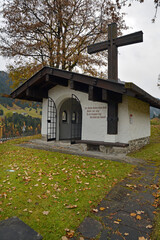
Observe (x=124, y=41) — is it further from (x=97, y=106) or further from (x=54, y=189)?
(x=54, y=189)

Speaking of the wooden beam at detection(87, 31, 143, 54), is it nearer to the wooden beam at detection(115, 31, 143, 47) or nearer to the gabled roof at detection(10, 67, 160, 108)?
the wooden beam at detection(115, 31, 143, 47)

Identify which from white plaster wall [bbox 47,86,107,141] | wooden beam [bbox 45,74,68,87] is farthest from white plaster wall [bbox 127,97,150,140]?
wooden beam [bbox 45,74,68,87]

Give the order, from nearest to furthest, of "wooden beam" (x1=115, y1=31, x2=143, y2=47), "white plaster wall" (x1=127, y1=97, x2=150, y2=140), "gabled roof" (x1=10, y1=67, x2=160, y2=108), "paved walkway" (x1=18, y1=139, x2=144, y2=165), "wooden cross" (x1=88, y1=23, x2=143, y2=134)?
1. "gabled roof" (x1=10, y1=67, x2=160, y2=108)
2. "paved walkway" (x1=18, y1=139, x2=144, y2=165)
3. "wooden beam" (x1=115, y1=31, x2=143, y2=47)
4. "wooden cross" (x1=88, y1=23, x2=143, y2=134)
5. "white plaster wall" (x1=127, y1=97, x2=150, y2=140)

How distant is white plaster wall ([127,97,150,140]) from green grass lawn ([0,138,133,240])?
285 centimetres

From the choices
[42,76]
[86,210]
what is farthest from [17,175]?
[42,76]

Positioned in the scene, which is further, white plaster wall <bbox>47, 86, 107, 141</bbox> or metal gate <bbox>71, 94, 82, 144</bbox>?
metal gate <bbox>71, 94, 82, 144</bbox>

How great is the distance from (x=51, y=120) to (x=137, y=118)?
5009 millimetres

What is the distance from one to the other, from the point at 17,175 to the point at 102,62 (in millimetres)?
12296

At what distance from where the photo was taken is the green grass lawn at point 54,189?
103 inches

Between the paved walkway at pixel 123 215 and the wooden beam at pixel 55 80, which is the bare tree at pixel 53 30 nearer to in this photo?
the wooden beam at pixel 55 80

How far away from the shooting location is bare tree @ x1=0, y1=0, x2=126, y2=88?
12141mm

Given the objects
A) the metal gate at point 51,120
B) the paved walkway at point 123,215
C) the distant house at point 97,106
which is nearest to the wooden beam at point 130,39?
the distant house at point 97,106

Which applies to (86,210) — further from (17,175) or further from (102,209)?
(17,175)

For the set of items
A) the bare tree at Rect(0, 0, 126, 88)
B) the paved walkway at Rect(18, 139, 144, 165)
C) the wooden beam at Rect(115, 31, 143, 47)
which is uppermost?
the bare tree at Rect(0, 0, 126, 88)
